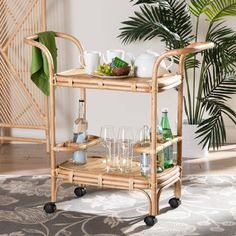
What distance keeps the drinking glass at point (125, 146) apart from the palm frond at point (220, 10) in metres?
1.48

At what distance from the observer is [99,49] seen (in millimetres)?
5480

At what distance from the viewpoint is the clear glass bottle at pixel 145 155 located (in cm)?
377

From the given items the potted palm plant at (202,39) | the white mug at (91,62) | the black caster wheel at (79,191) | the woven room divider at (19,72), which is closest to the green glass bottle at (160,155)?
the white mug at (91,62)

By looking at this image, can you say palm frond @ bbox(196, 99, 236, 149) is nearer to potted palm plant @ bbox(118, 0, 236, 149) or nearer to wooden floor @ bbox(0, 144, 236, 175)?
potted palm plant @ bbox(118, 0, 236, 149)

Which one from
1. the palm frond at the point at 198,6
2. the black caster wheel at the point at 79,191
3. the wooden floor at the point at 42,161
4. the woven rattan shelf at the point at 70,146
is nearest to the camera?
the woven rattan shelf at the point at 70,146

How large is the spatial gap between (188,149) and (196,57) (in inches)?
28.9

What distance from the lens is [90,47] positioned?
5484mm

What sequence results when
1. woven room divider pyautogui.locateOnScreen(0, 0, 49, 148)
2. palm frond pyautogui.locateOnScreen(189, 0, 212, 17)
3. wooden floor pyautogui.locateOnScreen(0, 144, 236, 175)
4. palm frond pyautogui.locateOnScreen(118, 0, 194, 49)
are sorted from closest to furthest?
wooden floor pyautogui.locateOnScreen(0, 144, 236, 175), palm frond pyautogui.locateOnScreen(189, 0, 212, 17), palm frond pyautogui.locateOnScreen(118, 0, 194, 49), woven room divider pyautogui.locateOnScreen(0, 0, 49, 148)

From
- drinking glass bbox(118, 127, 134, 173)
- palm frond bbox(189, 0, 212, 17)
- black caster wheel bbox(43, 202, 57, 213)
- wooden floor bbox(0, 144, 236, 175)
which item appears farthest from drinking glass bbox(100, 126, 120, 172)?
palm frond bbox(189, 0, 212, 17)

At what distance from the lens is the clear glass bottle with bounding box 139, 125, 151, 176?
377 centimetres

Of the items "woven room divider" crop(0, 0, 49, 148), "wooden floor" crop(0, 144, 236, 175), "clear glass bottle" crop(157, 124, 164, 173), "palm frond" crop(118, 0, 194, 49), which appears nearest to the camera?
"clear glass bottle" crop(157, 124, 164, 173)

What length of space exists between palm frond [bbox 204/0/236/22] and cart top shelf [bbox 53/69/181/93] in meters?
1.24

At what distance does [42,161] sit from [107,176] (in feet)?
4.45

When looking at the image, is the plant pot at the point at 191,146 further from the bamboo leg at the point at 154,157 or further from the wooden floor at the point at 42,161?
the bamboo leg at the point at 154,157
